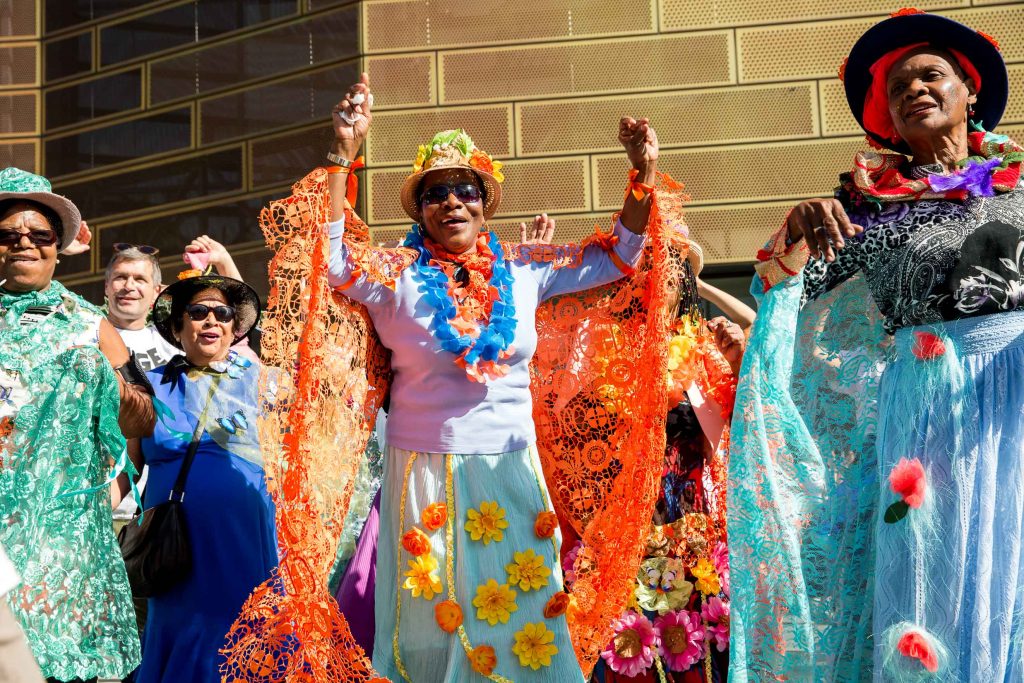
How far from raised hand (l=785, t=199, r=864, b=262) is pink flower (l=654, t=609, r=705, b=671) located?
1.62 metres

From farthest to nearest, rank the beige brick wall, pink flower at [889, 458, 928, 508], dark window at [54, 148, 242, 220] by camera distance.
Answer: dark window at [54, 148, 242, 220], the beige brick wall, pink flower at [889, 458, 928, 508]

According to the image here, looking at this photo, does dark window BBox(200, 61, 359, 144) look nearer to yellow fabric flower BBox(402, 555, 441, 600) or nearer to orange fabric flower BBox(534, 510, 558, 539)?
orange fabric flower BBox(534, 510, 558, 539)

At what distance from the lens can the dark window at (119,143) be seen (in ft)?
31.2

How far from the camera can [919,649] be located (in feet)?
10.9

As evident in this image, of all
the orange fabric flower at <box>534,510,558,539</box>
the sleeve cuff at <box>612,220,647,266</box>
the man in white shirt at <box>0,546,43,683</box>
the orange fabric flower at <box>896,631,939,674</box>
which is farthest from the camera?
the sleeve cuff at <box>612,220,647,266</box>

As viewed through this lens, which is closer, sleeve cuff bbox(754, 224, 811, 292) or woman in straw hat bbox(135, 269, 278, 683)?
sleeve cuff bbox(754, 224, 811, 292)

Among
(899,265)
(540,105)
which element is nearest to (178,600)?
(899,265)

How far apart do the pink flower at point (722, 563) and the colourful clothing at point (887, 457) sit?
1.06m

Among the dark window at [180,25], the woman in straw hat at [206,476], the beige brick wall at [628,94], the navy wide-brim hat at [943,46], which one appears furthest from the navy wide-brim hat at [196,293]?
the dark window at [180,25]

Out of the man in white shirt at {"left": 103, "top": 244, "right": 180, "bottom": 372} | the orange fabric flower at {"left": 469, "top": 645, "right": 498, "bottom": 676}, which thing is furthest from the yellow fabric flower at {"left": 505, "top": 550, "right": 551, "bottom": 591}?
the man in white shirt at {"left": 103, "top": 244, "right": 180, "bottom": 372}

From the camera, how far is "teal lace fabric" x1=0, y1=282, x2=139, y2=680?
3.91 meters

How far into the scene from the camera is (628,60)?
854cm

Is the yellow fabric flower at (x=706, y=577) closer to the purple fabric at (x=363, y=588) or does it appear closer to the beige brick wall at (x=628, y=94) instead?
the purple fabric at (x=363, y=588)

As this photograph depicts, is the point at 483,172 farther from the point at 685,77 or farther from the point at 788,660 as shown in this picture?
the point at 685,77
